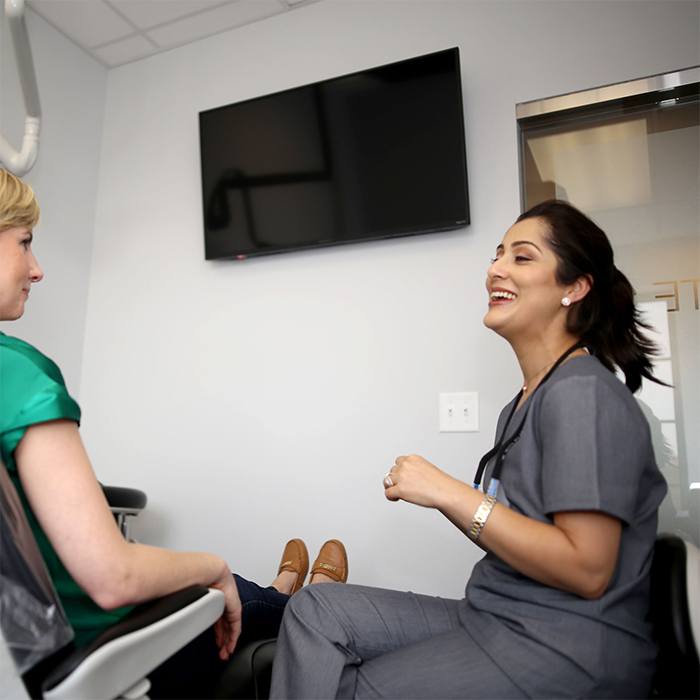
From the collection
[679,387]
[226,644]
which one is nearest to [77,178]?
[226,644]

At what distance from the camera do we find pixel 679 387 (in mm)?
2043

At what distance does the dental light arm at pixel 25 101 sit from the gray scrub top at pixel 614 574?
2111 millimetres

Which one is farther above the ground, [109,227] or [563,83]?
[563,83]

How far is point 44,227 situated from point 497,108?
188 centimetres

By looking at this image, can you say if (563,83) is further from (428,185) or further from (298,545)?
(298,545)

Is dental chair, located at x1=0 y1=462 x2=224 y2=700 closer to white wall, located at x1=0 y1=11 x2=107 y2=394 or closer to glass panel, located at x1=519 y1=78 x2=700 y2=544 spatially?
glass panel, located at x1=519 y1=78 x2=700 y2=544

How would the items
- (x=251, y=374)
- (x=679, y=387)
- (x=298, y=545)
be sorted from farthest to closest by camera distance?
(x=251, y=374)
(x=298, y=545)
(x=679, y=387)

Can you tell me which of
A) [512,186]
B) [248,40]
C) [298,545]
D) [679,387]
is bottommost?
[298,545]

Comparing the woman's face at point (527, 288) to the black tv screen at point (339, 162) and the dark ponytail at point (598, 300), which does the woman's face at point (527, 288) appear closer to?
the dark ponytail at point (598, 300)

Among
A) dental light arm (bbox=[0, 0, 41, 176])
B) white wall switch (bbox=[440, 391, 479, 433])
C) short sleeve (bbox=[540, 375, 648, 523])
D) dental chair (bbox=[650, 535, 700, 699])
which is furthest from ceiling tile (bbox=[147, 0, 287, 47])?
dental chair (bbox=[650, 535, 700, 699])

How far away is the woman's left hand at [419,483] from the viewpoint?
1190 millimetres

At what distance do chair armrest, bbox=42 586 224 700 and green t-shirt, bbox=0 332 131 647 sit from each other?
135 mm

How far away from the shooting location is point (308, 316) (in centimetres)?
255

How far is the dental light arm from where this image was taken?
2.19 metres
